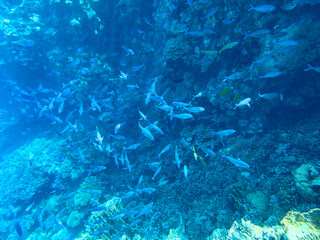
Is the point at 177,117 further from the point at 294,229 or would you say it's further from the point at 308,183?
the point at 294,229

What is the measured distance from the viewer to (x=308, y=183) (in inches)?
125

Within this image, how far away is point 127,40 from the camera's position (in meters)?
9.50

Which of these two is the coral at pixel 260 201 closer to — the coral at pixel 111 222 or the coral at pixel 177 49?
the coral at pixel 111 222

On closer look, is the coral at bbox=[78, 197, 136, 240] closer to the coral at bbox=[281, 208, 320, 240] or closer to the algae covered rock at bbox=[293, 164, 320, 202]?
the coral at bbox=[281, 208, 320, 240]

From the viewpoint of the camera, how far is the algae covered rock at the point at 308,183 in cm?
307

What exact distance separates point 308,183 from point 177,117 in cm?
337

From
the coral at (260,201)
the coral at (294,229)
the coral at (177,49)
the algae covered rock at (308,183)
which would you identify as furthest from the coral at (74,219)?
the algae covered rock at (308,183)

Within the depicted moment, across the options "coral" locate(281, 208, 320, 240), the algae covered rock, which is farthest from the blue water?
"coral" locate(281, 208, 320, 240)

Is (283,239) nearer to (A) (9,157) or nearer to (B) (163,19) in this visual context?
(B) (163,19)

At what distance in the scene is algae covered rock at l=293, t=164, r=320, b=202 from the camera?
307 centimetres

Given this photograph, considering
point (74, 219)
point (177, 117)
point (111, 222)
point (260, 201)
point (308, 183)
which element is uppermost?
point (177, 117)

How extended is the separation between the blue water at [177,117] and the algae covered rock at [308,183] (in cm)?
2

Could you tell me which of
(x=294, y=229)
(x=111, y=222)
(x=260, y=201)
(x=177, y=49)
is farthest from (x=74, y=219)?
(x=177, y=49)

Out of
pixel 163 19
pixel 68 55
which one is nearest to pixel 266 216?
pixel 163 19
